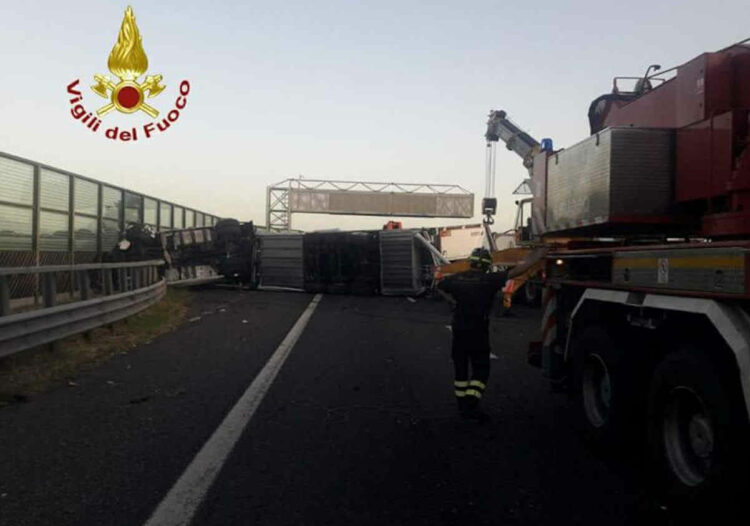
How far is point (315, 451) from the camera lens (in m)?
5.62

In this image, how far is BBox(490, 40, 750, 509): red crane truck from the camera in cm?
380

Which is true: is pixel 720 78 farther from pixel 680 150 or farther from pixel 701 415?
pixel 701 415

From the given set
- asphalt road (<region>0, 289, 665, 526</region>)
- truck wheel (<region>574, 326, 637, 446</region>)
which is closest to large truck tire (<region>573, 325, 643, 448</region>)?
truck wheel (<region>574, 326, 637, 446</region>)

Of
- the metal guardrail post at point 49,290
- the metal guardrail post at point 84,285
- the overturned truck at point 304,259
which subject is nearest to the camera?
the metal guardrail post at point 49,290

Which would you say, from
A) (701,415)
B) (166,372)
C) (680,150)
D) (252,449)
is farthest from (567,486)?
(166,372)

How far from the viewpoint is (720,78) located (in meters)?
5.48

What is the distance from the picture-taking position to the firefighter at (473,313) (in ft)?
23.4

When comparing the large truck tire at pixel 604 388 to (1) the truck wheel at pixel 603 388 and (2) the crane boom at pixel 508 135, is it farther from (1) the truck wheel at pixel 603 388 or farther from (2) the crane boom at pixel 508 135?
(2) the crane boom at pixel 508 135

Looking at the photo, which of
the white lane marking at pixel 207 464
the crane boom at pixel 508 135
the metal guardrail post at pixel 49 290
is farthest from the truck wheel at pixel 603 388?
the crane boom at pixel 508 135

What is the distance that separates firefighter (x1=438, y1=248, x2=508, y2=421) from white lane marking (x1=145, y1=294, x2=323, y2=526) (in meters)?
2.21

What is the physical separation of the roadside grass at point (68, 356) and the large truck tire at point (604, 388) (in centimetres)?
570

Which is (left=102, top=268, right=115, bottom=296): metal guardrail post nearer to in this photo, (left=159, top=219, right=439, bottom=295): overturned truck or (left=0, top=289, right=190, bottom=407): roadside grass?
(left=0, top=289, right=190, bottom=407): roadside grass

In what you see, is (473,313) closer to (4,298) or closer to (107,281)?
(4,298)

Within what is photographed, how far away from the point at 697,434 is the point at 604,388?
165 cm
